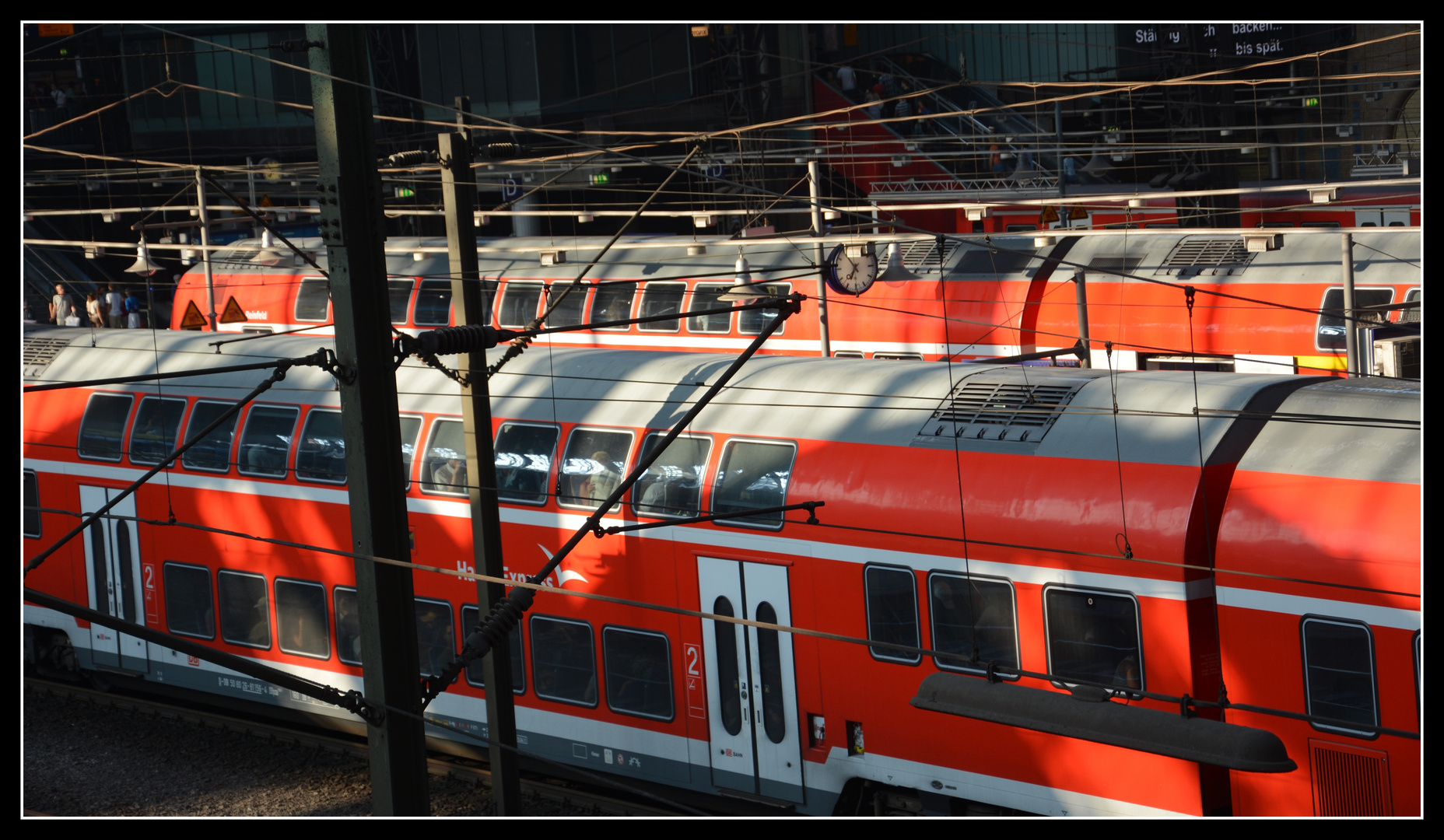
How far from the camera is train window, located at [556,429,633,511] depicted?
11.7 meters

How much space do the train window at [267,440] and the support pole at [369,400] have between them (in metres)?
5.73

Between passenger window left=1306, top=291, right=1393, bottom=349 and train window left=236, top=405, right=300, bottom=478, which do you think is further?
passenger window left=1306, top=291, right=1393, bottom=349

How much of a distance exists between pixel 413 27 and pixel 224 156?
25.6ft

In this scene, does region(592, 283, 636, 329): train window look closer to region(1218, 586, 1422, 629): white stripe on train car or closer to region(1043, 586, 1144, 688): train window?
region(1043, 586, 1144, 688): train window

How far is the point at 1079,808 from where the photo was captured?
30.2ft

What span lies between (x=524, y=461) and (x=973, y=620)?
4500mm

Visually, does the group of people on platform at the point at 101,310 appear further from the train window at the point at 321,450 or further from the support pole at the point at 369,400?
the support pole at the point at 369,400

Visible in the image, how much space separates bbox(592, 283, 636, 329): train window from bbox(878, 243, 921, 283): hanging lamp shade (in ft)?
13.5

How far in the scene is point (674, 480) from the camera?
11352 millimetres

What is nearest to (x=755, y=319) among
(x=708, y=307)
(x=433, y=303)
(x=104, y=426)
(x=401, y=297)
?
(x=708, y=307)

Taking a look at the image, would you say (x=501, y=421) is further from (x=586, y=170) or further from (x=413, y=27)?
(x=413, y=27)

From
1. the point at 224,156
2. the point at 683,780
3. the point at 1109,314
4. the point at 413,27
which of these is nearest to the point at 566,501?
the point at 683,780

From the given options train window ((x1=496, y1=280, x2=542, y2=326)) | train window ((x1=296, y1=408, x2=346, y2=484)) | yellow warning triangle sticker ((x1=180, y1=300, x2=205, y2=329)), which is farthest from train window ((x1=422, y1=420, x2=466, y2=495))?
yellow warning triangle sticker ((x1=180, y1=300, x2=205, y2=329))

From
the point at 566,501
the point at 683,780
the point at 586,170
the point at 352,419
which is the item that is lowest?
the point at 683,780
